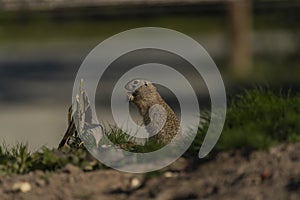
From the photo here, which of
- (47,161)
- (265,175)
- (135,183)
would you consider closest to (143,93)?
(47,161)

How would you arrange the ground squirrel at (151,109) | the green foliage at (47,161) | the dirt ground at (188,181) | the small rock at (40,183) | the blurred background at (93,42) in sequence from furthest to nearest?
the blurred background at (93,42) → the ground squirrel at (151,109) → the green foliage at (47,161) → the small rock at (40,183) → the dirt ground at (188,181)

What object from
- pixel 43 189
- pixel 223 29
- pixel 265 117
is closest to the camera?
pixel 43 189

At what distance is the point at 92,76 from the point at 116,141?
7693 mm

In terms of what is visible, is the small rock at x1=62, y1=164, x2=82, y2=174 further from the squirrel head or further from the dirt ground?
the squirrel head

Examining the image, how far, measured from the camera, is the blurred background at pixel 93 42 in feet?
37.1

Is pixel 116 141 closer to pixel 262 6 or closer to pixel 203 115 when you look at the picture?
pixel 203 115

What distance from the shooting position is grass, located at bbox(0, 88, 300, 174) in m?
4.68

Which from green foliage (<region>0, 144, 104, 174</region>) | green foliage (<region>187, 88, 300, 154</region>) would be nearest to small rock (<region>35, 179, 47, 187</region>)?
green foliage (<region>0, 144, 104, 174</region>)

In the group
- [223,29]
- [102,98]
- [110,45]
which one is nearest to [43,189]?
[102,98]

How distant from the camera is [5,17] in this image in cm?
2030

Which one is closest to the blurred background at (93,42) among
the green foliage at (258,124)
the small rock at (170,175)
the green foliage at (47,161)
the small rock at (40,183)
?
the green foliage at (47,161)

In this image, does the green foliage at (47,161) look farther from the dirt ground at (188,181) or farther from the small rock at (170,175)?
the small rock at (170,175)

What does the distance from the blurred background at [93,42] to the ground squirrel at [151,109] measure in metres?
2.57

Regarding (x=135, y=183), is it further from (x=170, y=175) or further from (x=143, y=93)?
(x=143, y=93)
